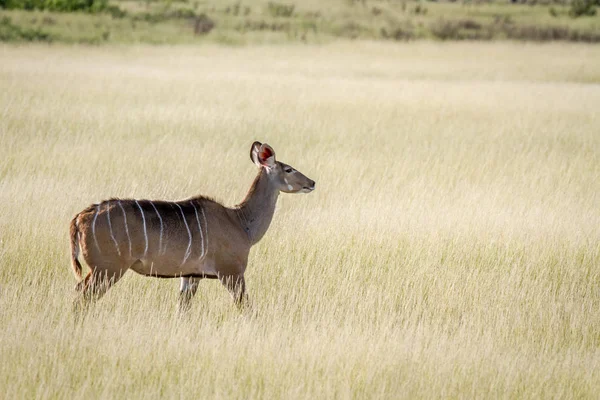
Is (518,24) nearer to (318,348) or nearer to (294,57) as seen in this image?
(294,57)

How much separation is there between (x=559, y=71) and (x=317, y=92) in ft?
35.4

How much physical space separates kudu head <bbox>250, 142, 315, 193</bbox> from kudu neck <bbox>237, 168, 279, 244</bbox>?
0.04m

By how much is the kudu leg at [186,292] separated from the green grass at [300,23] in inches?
1104

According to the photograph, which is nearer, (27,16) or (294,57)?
(294,57)

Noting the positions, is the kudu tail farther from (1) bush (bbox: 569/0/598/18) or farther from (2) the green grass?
(1) bush (bbox: 569/0/598/18)

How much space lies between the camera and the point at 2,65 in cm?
2442

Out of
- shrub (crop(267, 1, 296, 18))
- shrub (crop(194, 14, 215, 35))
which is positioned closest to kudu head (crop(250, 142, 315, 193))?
shrub (crop(194, 14, 215, 35))

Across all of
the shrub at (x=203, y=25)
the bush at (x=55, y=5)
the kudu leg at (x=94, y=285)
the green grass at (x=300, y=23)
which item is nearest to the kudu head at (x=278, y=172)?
the kudu leg at (x=94, y=285)

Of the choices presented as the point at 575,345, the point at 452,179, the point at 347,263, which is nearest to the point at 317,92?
the point at 452,179

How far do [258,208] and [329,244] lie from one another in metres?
1.86

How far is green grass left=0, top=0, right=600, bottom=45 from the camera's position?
38250 mm

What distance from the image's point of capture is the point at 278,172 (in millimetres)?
7641

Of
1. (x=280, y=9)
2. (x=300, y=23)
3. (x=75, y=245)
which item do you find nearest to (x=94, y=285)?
(x=75, y=245)

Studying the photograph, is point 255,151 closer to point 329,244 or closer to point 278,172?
point 278,172
